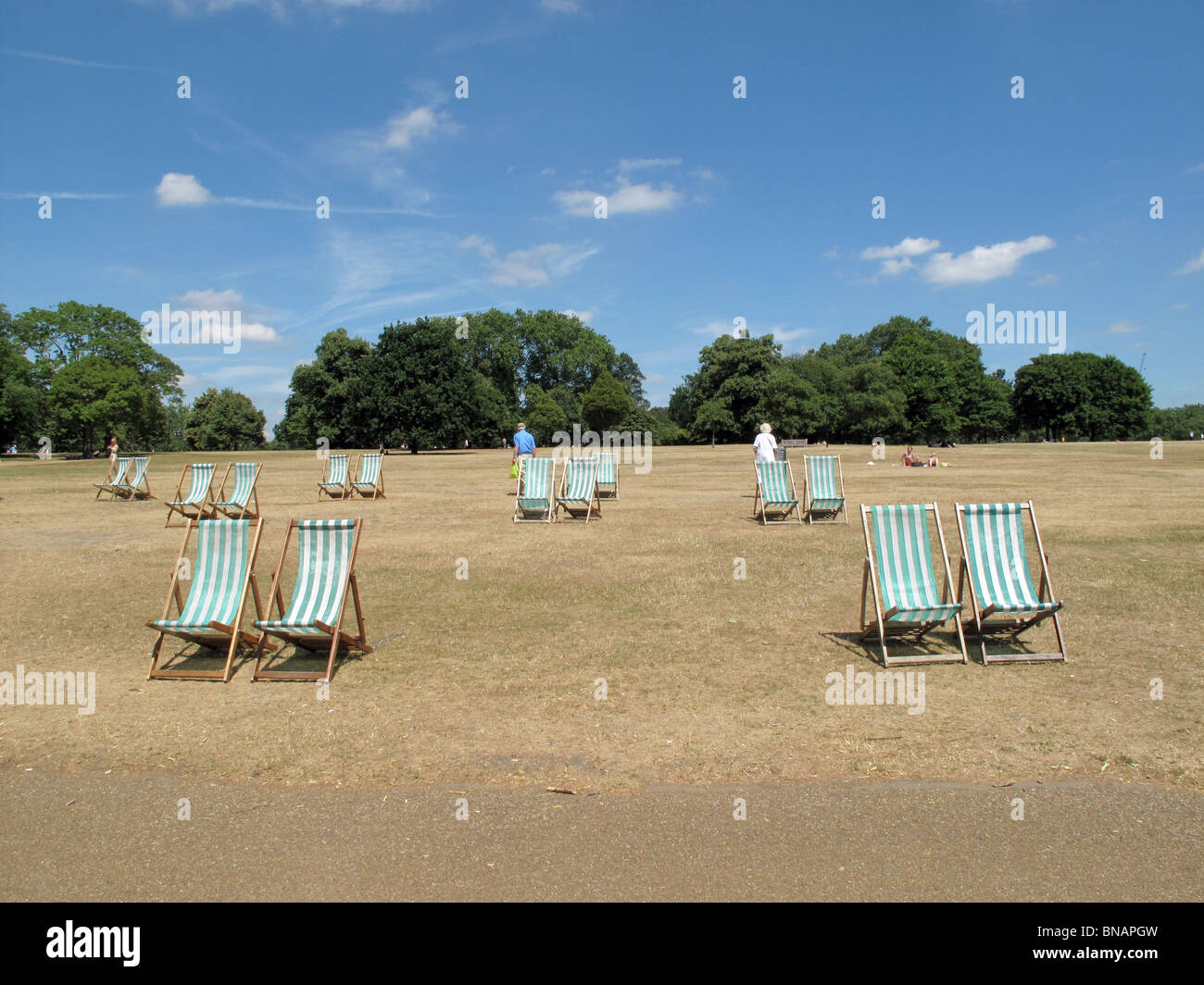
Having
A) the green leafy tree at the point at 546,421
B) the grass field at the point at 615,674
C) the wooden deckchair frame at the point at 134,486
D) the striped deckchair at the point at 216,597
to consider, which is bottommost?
the grass field at the point at 615,674

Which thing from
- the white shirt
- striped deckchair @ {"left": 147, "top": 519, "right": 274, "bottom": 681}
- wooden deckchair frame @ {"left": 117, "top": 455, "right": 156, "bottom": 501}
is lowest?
striped deckchair @ {"left": 147, "top": 519, "right": 274, "bottom": 681}

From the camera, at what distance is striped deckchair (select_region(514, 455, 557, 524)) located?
15.7 meters

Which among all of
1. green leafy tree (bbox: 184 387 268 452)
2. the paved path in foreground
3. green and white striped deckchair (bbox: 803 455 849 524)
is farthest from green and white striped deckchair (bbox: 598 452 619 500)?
green leafy tree (bbox: 184 387 268 452)

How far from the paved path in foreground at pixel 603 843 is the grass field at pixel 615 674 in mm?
306

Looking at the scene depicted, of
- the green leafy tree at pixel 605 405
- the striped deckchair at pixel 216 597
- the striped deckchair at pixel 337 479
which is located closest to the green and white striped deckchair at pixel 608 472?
the striped deckchair at pixel 337 479

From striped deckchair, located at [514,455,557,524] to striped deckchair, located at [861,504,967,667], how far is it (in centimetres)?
892

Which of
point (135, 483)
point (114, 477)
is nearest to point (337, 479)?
point (135, 483)

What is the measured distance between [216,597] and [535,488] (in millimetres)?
9292

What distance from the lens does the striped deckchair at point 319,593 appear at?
676 centimetres

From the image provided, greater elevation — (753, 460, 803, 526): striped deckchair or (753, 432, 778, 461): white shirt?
(753, 432, 778, 461): white shirt

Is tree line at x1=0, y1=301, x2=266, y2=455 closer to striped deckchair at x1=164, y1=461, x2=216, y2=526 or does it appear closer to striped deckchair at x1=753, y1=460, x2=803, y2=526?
striped deckchair at x1=164, y1=461, x2=216, y2=526

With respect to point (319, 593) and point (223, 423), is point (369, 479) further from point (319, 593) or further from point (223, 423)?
point (223, 423)

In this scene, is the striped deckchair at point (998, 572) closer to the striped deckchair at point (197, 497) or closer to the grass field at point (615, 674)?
the grass field at point (615, 674)
